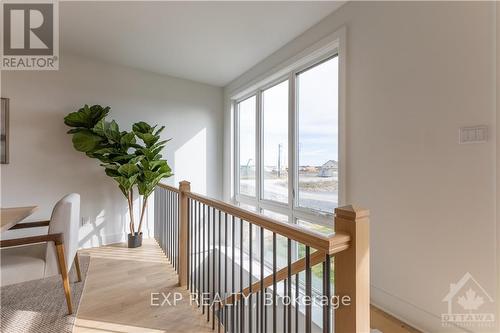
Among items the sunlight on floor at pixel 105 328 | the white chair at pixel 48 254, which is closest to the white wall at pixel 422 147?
the sunlight on floor at pixel 105 328

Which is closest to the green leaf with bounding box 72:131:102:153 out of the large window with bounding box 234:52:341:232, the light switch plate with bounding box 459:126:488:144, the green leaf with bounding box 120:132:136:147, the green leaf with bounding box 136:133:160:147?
the green leaf with bounding box 120:132:136:147

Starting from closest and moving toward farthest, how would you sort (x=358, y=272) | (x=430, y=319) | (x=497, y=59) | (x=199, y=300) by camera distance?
1. (x=358, y=272)
2. (x=497, y=59)
3. (x=430, y=319)
4. (x=199, y=300)

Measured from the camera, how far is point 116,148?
3.41 m

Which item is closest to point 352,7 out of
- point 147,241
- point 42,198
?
point 147,241

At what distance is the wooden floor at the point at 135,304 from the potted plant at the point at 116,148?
2.50 ft

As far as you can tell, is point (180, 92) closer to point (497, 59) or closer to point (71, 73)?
point (71, 73)

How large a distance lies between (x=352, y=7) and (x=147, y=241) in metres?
3.86

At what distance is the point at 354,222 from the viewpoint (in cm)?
87

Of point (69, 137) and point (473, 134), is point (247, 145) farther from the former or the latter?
point (473, 134)

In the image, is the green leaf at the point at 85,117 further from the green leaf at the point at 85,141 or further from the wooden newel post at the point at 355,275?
the wooden newel post at the point at 355,275

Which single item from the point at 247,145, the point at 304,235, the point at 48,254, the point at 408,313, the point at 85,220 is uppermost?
the point at 247,145

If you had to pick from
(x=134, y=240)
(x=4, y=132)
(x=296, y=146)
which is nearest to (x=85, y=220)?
(x=134, y=240)

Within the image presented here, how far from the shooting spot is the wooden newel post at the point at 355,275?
854 millimetres

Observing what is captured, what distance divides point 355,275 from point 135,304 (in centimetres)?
202
